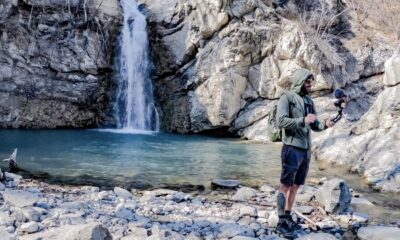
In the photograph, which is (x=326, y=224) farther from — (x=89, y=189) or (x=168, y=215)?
(x=89, y=189)

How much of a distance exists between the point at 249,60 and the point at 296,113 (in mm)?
14991

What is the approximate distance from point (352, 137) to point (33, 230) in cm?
A: 976

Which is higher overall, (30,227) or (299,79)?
(299,79)

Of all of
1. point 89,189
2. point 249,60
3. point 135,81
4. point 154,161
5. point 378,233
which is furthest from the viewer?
point 135,81

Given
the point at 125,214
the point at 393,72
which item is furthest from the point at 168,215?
the point at 393,72

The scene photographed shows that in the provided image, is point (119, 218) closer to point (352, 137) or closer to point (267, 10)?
point (352, 137)

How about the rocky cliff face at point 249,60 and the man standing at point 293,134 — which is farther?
the rocky cliff face at point 249,60

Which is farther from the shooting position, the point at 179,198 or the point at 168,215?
the point at 179,198

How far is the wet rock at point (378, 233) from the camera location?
5.26 m

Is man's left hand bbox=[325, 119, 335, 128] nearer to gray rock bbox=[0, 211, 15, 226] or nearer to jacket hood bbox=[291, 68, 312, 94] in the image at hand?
jacket hood bbox=[291, 68, 312, 94]

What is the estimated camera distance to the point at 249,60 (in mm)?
19828

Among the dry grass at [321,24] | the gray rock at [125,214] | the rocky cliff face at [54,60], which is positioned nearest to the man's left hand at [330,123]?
the gray rock at [125,214]

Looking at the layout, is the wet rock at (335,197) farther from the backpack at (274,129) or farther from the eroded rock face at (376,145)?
the eroded rock face at (376,145)

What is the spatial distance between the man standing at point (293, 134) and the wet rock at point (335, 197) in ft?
4.44
